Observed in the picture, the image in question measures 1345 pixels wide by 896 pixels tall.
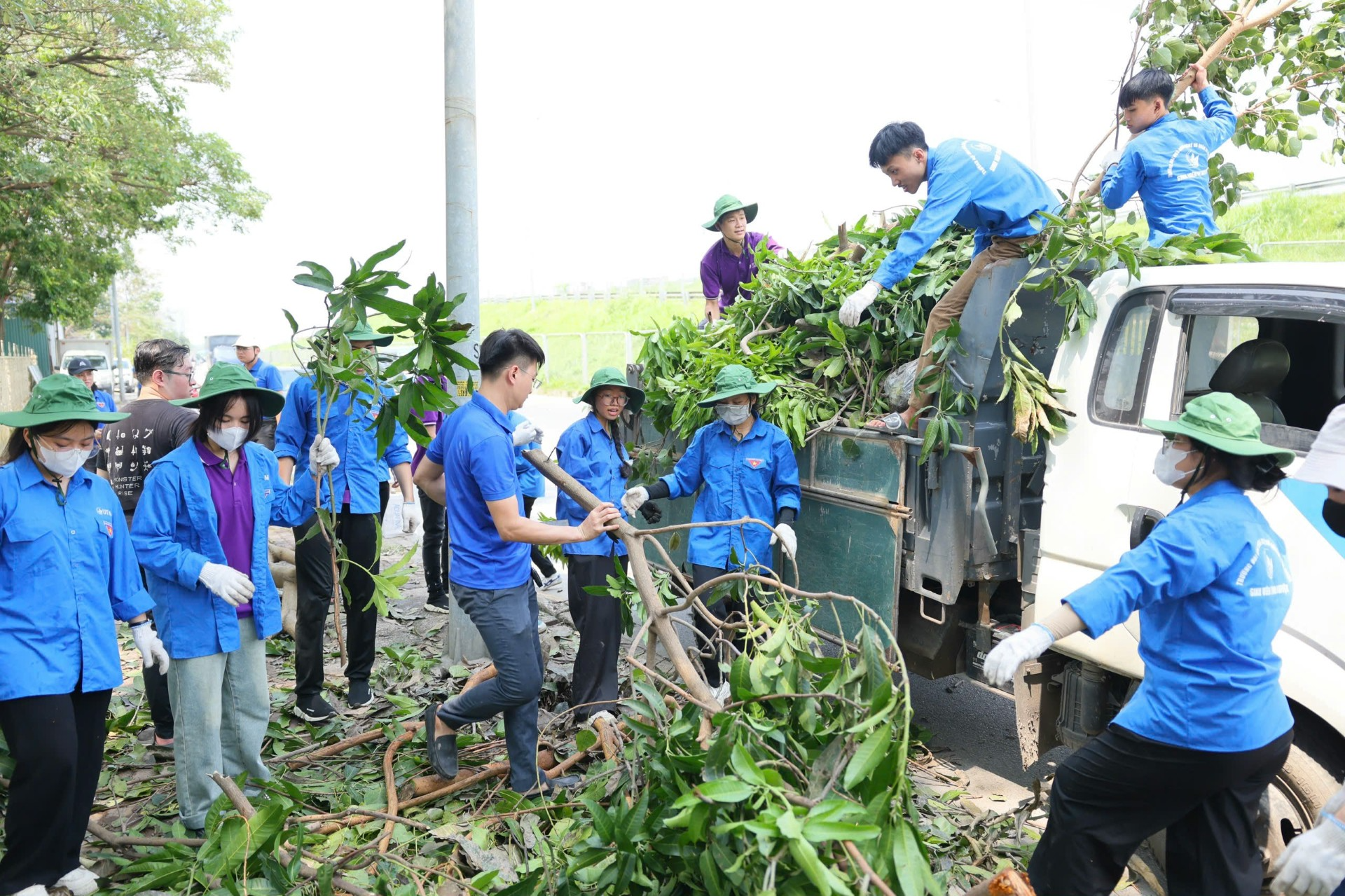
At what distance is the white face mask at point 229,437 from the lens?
3889 millimetres

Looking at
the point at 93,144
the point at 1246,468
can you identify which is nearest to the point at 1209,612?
the point at 1246,468

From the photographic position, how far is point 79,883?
3.46m

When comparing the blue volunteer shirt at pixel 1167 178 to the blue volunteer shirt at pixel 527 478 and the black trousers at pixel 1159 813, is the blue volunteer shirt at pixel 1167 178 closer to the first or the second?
the black trousers at pixel 1159 813

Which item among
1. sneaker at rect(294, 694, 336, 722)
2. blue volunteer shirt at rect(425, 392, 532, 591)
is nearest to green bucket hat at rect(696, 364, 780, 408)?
blue volunteer shirt at rect(425, 392, 532, 591)

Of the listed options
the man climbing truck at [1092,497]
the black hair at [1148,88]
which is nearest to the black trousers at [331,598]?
the man climbing truck at [1092,497]

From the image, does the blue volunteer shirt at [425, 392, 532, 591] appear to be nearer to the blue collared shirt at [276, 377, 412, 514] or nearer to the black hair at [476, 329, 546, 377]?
the black hair at [476, 329, 546, 377]

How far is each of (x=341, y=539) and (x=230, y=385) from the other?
1640 mm

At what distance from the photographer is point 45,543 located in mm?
3396

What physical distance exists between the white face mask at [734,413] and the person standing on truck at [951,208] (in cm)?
64

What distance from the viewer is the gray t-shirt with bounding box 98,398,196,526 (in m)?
5.05

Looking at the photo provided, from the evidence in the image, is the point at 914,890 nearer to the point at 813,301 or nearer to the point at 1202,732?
the point at 1202,732

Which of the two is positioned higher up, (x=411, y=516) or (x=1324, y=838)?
(x=411, y=516)

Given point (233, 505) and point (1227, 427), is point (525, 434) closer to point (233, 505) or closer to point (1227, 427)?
point (233, 505)

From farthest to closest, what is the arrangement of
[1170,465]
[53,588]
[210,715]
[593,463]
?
[593,463] → [210,715] → [53,588] → [1170,465]
